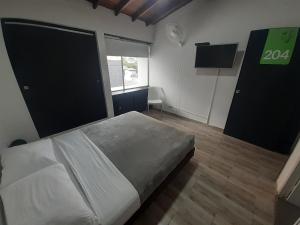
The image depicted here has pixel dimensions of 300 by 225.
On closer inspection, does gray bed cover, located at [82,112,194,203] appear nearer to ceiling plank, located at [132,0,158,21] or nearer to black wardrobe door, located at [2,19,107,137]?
black wardrobe door, located at [2,19,107,137]

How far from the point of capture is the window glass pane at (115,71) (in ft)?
10.4

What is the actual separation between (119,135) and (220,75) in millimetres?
2492

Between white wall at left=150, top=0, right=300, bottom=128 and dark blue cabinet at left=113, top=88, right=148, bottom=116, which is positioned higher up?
white wall at left=150, top=0, right=300, bottom=128

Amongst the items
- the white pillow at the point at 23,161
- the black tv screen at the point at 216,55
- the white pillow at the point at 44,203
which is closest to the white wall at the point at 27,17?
the white pillow at the point at 23,161

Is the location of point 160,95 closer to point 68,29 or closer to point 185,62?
point 185,62

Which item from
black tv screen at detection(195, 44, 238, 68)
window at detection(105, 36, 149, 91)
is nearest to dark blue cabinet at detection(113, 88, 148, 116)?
window at detection(105, 36, 149, 91)

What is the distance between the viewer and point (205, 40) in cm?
280

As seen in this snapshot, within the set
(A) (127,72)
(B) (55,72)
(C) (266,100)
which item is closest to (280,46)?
(C) (266,100)

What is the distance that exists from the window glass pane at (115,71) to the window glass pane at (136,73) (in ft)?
1.03

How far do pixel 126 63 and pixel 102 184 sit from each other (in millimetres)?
3183

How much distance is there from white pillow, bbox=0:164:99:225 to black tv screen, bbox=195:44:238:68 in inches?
118

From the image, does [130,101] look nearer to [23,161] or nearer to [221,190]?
[23,161]

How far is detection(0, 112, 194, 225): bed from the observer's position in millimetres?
993

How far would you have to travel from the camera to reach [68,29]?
222 centimetres
